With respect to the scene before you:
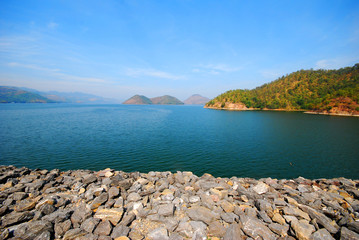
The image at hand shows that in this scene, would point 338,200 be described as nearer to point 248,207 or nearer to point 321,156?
point 248,207

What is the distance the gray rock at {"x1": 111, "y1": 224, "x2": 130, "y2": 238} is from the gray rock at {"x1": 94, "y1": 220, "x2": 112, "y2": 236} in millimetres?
255

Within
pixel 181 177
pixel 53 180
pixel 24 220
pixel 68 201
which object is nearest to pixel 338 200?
pixel 181 177

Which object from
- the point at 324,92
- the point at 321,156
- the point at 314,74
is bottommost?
the point at 321,156

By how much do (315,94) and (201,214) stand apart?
201m

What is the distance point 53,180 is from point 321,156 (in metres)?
40.0

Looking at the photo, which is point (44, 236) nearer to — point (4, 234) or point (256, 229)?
point (4, 234)

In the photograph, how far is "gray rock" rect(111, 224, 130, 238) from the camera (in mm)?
7541

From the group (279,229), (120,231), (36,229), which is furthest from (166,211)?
(36,229)

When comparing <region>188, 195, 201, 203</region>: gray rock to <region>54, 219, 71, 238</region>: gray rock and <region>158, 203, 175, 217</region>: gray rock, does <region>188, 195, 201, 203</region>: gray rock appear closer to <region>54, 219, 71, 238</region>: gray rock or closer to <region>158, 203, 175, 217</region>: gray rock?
<region>158, 203, 175, 217</region>: gray rock

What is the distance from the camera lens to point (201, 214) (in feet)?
29.1

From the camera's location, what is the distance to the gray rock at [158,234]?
24.3 ft

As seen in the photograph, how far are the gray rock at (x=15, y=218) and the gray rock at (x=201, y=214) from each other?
916cm

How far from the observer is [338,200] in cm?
1117

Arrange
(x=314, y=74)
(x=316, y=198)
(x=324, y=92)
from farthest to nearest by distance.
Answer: (x=314, y=74) → (x=324, y=92) → (x=316, y=198)
